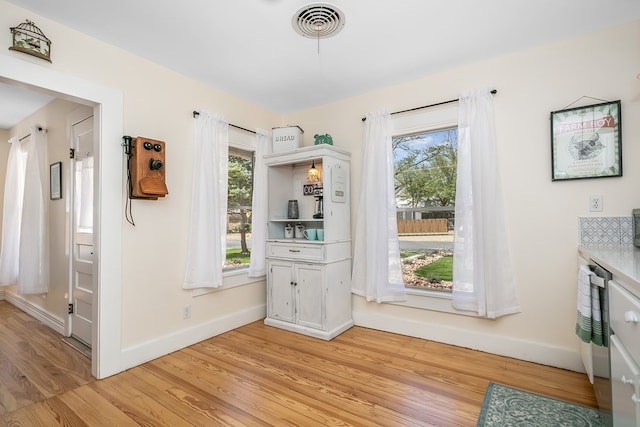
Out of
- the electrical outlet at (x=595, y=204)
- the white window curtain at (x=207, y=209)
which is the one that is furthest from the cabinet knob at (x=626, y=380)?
the white window curtain at (x=207, y=209)

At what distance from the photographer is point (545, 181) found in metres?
2.47

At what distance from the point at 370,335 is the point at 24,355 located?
10.4 ft

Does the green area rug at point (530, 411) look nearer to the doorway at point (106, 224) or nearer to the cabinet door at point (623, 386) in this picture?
the cabinet door at point (623, 386)

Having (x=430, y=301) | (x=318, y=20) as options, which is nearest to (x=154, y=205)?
(x=318, y=20)

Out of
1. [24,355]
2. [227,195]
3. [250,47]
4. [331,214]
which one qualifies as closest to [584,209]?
[331,214]

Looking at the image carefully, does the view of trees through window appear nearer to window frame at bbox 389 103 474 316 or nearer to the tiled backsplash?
window frame at bbox 389 103 474 316

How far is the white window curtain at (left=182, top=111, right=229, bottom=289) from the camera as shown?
290cm

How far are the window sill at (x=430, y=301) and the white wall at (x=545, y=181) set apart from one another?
0.07 metres

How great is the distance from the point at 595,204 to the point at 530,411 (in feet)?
5.13

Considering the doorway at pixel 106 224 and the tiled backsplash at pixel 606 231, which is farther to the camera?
the doorway at pixel 106 224

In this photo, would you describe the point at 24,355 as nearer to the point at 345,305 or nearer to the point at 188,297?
the point at 188,297

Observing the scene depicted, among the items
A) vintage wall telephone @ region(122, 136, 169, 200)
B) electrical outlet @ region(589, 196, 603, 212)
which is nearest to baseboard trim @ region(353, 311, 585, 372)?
electrical outlet @ region(589, 196, 603, 212)

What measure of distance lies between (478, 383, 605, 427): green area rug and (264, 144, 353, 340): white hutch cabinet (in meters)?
1.49

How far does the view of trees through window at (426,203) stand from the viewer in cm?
297
